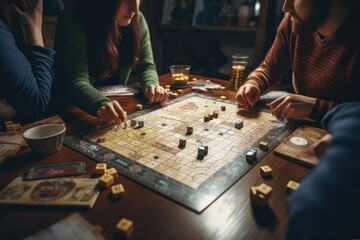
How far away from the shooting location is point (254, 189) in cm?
66

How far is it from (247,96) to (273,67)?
45cm

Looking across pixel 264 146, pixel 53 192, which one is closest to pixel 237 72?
pixel 264 146

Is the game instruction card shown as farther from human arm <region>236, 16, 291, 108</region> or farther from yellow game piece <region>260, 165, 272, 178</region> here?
human arm <region>236, 16, 291, 108</region>

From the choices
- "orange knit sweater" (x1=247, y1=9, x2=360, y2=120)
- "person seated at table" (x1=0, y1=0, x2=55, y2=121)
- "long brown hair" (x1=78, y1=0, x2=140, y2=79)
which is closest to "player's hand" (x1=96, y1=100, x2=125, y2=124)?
"person seated at table" (x1=0, y1=0, x2=55, y2=121)

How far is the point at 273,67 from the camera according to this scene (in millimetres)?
1609

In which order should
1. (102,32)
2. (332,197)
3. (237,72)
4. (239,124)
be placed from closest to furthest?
(332,197) → (239,124) → (102,32) → (237,72)

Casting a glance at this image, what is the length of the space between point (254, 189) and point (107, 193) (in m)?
0.39

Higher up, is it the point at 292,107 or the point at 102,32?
the point at 102,32

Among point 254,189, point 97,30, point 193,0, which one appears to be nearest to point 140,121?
point 254,189

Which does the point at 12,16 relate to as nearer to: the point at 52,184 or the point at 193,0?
the point at 52,184

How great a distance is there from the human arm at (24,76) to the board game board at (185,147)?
0.94 ft

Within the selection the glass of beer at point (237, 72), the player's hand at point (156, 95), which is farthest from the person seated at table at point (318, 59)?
the player's hand at point (156, 95)

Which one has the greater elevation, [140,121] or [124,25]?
[124,25]

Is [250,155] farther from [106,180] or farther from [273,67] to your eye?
[273,67]
